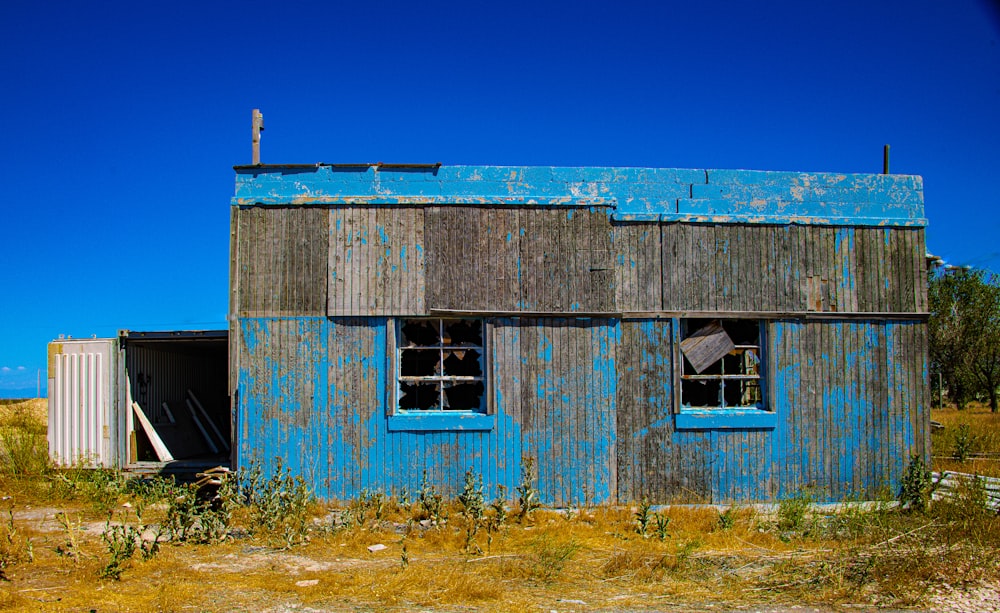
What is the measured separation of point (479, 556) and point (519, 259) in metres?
3.94

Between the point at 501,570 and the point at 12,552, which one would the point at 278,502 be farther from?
the point at 501,570

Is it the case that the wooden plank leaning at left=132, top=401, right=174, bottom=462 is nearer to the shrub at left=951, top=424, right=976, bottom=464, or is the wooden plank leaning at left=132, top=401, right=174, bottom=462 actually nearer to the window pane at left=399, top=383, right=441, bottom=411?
the window pane at left=399, top=383, right=441, bottom=411

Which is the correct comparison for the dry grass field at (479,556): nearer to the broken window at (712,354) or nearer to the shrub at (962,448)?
the broken window at (712,354)

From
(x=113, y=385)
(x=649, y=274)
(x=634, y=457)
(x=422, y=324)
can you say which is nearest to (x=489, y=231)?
(x=422, y=324)

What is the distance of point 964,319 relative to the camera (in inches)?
989

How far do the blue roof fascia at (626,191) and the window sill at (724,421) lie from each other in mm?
2659

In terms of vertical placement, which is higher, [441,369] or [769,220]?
[769,220]

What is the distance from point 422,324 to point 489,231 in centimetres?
157

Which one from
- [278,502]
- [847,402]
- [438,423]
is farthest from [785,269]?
[278,502]

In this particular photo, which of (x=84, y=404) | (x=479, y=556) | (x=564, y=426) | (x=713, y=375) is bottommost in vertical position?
(x=479, y=556)

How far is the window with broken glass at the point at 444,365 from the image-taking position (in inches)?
381

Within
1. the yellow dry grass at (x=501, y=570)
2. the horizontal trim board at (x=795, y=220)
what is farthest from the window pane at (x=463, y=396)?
the horizontal trim board at (x=795, y=220)

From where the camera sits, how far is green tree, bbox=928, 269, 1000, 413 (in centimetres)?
2483

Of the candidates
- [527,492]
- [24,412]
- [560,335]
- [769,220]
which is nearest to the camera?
[527,492]
